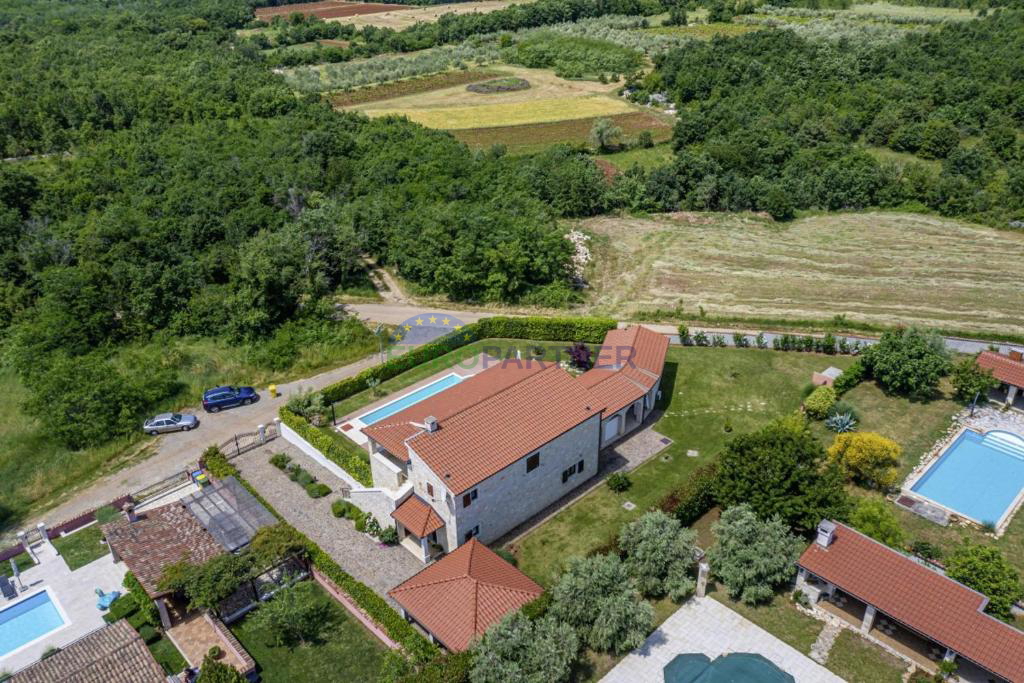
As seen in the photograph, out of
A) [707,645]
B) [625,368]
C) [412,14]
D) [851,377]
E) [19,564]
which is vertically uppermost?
[19,564]

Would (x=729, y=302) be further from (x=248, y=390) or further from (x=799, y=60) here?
(x=799, y=60)

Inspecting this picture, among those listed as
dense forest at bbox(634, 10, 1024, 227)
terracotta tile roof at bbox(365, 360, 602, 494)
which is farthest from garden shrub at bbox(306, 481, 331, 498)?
dense forest at bbox(634, 10, 1024, 227)

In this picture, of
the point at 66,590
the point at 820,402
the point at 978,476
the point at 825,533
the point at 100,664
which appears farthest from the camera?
the point at 820,402

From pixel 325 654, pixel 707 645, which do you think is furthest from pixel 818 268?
pixel 325 654

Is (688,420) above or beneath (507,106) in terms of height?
above

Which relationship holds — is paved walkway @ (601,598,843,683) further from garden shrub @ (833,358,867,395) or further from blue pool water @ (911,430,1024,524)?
garden shrub @ (833,358,867,395)

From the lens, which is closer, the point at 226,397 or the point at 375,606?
the point at 375,606

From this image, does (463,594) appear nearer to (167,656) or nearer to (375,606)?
(375,606)

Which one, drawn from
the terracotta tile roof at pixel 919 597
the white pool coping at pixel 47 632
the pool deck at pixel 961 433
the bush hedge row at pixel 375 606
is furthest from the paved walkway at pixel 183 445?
the pool deck at pixel 961 433
